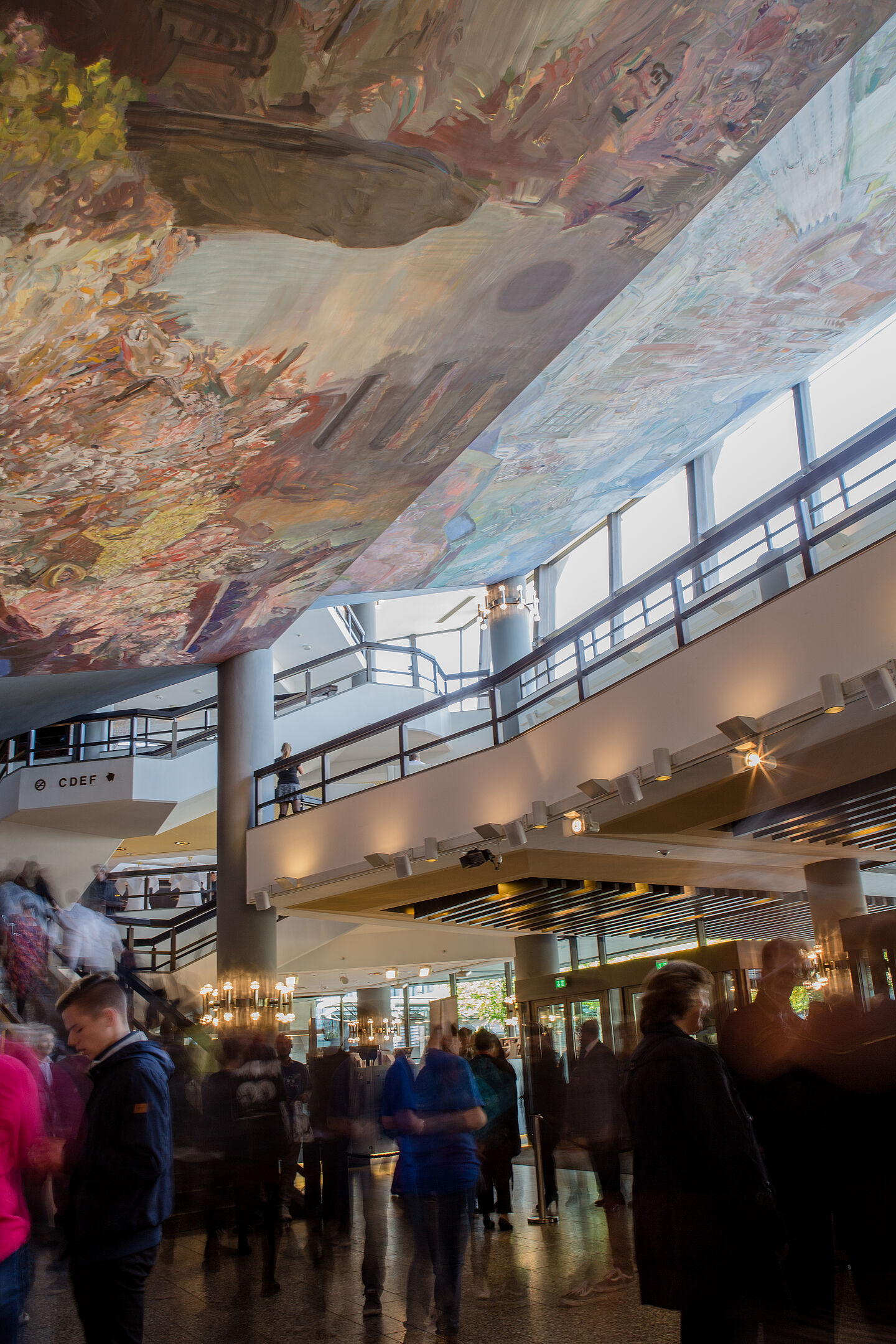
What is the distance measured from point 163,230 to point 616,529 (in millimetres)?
13213

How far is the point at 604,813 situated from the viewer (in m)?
9.82

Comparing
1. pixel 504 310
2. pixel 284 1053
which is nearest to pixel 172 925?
pixel 284 1053

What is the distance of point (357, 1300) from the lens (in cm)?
541

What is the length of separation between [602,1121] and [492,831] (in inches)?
126

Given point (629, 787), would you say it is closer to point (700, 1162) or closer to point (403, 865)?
point (403, 865)

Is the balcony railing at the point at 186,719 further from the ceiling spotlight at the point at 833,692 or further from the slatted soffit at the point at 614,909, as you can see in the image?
the ceiling spotlight at the point at 833,692

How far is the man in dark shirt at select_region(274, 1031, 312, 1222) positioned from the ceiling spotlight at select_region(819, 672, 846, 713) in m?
5.00

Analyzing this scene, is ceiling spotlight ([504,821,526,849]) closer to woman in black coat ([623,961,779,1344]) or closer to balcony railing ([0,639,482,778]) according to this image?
woman in black coat ([623,961,779,1344])

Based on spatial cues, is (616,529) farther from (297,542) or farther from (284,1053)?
(284,1053)

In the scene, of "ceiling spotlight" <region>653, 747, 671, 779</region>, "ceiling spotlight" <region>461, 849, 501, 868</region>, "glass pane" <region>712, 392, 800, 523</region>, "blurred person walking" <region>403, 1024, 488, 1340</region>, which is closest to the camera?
"blurred person walking" <region>403, 1024, 488, 1340</region>

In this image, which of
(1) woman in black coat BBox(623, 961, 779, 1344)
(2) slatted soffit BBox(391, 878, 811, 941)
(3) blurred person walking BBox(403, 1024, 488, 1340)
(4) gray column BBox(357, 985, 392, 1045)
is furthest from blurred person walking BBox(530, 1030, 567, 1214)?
(1) woman in black coat BBox(623, 961, 779, 1344)

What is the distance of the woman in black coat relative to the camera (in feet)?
9.22

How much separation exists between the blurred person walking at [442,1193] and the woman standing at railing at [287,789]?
9819 mm

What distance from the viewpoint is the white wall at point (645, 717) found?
691cm
